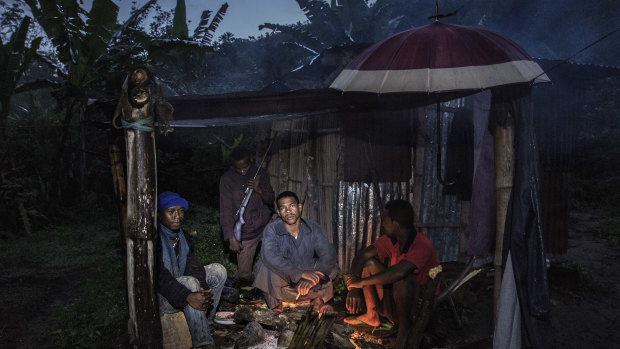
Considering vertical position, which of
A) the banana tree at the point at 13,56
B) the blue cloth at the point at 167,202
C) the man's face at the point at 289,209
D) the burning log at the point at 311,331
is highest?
the banana tree at the point at 13,56

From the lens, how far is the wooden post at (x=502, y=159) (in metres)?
3.57

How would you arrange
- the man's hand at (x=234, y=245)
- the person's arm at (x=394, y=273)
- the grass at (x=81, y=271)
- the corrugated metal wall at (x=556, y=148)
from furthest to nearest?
the corrugated metal wall at (x=556, y=148)
the man's hand at (x=234, y=245)
the grass at (x=81, y=271)
the person's arm at (x=394, y=273)

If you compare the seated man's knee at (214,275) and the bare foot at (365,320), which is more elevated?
the seated man's knee at (214,275)

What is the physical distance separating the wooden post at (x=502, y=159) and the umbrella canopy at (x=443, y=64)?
1.22 feet

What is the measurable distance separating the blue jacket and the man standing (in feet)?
3.58

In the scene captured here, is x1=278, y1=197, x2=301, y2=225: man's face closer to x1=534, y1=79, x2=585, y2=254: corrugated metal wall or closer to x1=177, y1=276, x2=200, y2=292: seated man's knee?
x1=177, y1=276, x2=200, y2=292: seated man's knee

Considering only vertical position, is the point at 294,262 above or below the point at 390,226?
below

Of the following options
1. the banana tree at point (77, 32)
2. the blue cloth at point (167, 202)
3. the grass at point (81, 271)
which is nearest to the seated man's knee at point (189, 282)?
the grass at point (81, 271)

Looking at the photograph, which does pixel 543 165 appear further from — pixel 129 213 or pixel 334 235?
pixel 129 213

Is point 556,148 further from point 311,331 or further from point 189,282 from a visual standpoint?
point 189,282

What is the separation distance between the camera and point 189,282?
13.8ft

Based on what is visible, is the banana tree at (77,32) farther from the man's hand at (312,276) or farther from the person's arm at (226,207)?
the man's hand at (312,276)

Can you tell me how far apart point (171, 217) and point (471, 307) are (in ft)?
13.8

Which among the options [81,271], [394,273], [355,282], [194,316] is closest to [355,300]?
[355,282]
